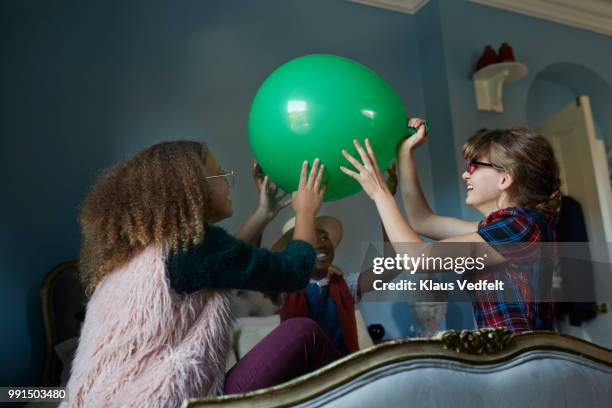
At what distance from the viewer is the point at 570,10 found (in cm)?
336

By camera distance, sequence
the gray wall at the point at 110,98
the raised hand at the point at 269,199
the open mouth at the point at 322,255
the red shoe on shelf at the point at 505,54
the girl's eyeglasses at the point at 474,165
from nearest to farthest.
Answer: the girl's eyeglasses at the point at 474,165 → the raised hand at the point at 269,199 → the open mouth at the point at 322,255 → the gray wall at the point at 110,98 → the red shoe on shelf at the point at 505,54

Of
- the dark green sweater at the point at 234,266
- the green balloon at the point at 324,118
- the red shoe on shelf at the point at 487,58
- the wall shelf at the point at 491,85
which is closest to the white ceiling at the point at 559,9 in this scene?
the red shoe on shelf at the point at 487,58

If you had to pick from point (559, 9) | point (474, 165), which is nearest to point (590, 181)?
point (559, 9)

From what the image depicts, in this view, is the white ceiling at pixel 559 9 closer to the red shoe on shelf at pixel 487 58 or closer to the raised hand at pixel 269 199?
the red shoe on shelf at pixel 487 58

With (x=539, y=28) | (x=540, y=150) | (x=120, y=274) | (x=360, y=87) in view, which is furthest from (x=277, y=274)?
Answer: (x=539, y=28)

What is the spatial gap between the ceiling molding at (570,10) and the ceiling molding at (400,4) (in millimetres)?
344

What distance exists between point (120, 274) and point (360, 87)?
650 mm

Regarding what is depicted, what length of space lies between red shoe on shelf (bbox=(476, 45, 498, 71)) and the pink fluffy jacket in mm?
2511

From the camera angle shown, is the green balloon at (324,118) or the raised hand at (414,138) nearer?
the green balloon at (324,118)

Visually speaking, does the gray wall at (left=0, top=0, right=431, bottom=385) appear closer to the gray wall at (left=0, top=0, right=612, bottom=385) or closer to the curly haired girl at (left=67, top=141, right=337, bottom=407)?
the gray wall at (left=0, top=0, right=612, bottom=385)

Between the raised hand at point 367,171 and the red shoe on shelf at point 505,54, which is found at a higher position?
the red shoe on shelf at point 505,54

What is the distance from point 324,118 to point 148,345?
0.58 m

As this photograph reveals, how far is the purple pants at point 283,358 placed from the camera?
3.02 ft

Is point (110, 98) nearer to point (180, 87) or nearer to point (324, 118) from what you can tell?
point (180, 87)
